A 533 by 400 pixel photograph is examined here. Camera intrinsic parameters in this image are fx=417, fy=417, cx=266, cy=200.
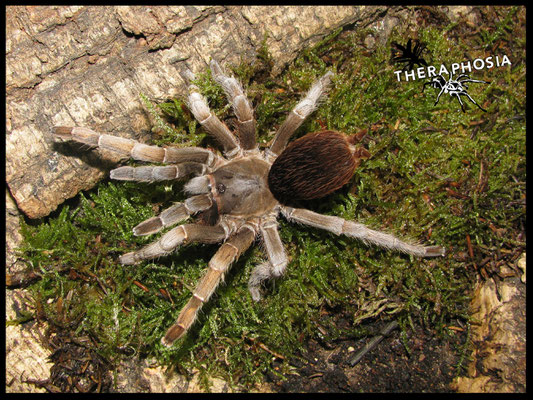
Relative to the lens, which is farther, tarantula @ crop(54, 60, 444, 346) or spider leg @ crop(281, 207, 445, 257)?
spider leg @ crop(281, 207, 445, 257)

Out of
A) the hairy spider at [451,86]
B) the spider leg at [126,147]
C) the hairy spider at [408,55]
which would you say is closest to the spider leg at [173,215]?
the spider leg at [126,147]

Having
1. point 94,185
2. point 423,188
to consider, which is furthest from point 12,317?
point 423,188

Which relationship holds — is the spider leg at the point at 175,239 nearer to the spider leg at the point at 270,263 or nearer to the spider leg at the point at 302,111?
the spider leg at the point at 270,263

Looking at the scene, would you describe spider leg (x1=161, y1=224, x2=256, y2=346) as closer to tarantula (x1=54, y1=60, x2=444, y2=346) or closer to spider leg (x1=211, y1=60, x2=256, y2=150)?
tarantula (x1=54, y1=60, x2=444, y2=346)

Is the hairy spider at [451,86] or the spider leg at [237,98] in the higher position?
the spider leg at [237,98]

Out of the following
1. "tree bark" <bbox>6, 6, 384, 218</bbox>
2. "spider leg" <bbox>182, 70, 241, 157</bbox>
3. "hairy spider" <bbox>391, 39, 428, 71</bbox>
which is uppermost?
"tree bark" <bbox>6, 6, 384, 218</bbox>

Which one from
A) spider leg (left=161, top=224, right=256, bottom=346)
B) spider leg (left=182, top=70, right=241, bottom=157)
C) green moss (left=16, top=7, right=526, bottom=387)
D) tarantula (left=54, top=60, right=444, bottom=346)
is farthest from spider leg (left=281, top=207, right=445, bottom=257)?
spider leg (left=182, top=70, right=241, bottom=157)

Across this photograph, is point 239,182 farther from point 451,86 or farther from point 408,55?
point 451,86
